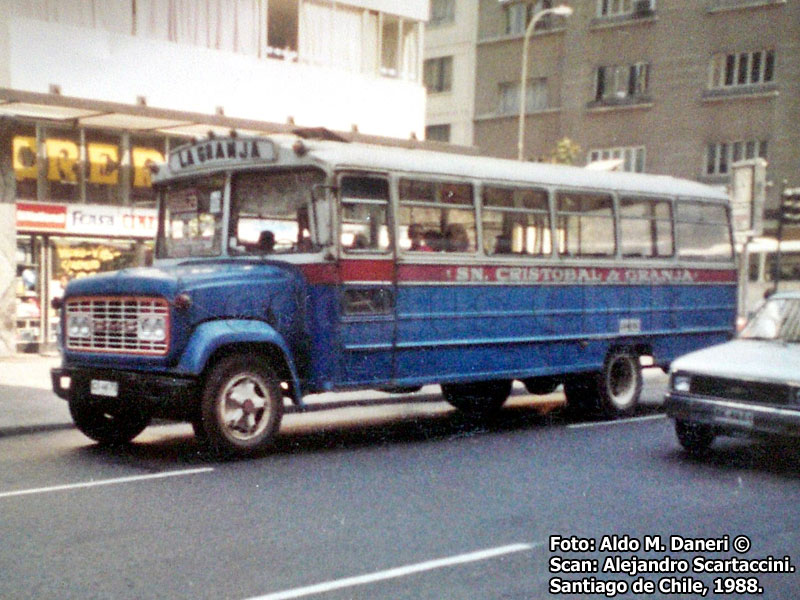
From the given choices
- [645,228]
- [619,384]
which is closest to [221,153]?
[645,228]

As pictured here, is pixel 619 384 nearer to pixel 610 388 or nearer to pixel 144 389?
pixel 610 388

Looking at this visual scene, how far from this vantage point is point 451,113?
4538cm

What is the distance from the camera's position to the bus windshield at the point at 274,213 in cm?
977

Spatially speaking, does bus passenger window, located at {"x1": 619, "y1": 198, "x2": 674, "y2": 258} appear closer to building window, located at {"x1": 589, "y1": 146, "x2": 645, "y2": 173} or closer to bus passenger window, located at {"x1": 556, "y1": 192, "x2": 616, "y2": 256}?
bus passenger window, located at {"x1": 556, "y1": 192, "x2": 616, "y2": 256}

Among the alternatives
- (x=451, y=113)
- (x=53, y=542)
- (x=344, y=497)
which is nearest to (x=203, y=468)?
(x=344, y=497)

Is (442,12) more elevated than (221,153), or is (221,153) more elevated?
(442,12)

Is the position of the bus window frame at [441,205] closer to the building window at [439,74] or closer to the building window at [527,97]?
the building window at [527,97]

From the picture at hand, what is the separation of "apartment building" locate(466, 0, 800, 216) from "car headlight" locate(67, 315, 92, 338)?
3091cm

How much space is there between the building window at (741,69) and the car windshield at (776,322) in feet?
93.4

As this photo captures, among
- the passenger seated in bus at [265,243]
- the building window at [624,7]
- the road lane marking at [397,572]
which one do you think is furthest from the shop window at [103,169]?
the building window at [624,7]

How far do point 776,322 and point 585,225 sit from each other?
307 cm

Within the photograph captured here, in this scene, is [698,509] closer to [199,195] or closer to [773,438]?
[773,438]

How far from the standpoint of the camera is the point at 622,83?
39.8 metres

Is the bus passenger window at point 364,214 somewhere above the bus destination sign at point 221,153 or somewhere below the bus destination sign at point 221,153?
below
